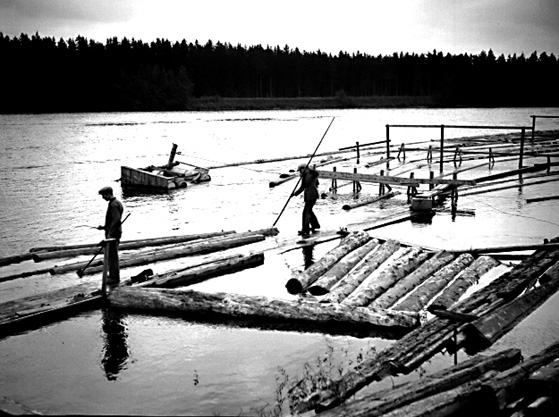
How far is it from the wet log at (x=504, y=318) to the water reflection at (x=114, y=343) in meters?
5.96

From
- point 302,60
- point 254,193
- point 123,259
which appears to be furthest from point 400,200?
point 302,60

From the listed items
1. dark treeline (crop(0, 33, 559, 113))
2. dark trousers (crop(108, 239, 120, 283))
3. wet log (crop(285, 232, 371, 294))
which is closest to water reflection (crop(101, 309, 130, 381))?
dark trousers (crop(108, 239, 120, 283))

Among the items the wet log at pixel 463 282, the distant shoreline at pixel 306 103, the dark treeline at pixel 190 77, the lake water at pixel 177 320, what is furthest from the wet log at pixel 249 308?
the distant shoreline at pixel 306 103

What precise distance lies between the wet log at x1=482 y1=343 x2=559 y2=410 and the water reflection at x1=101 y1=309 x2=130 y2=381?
6.04 metres

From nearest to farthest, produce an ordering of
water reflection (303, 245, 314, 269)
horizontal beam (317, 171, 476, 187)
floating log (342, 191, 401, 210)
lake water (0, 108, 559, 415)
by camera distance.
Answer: lake water (0, 108, 559, 415) → water reflection (303, 245, 314, 269) → horizontal beam (317, 171, 476, 187) → floating log (342, 191, 401, 210)

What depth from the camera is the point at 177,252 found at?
18641 mm

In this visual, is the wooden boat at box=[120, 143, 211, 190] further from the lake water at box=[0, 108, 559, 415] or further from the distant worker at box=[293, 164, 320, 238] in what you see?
the distant worker at box=[293, 164, 320, 238]

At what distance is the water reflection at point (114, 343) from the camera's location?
1146 centimetres

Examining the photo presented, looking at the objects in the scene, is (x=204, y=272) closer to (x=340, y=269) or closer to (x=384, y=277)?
(x=340, y=269)

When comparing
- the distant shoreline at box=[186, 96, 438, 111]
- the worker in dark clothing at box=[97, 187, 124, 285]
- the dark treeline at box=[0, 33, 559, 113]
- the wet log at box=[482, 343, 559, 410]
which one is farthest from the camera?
the distant shoreline at box=[186, 96, 438, 111]

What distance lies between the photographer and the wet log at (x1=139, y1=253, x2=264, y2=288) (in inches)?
609

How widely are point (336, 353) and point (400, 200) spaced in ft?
65.1

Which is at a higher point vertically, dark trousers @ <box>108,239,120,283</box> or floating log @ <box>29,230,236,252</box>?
dark trousers @ <box>108,239,120,283</box>

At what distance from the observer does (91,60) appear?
5610 inches
